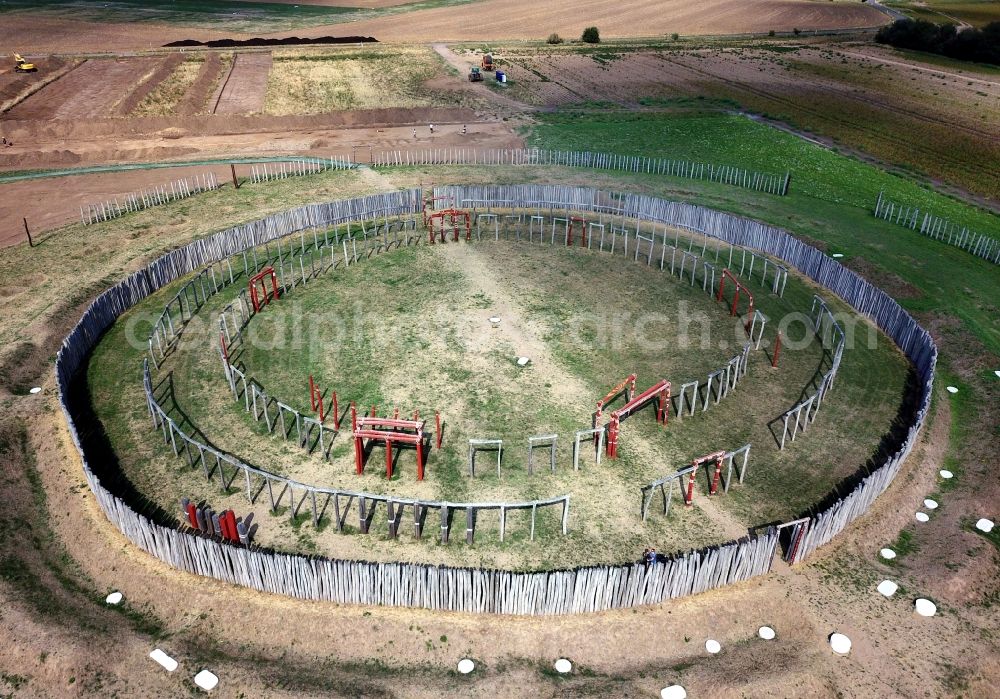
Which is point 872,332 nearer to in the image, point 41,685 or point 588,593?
point 588,593

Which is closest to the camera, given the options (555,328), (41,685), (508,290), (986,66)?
(41,685)

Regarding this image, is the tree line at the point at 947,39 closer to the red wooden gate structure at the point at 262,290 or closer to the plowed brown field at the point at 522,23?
the plowed brown field at the point at 522,23

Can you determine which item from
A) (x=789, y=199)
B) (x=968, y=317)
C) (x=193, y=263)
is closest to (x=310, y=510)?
(x=193, y=263)

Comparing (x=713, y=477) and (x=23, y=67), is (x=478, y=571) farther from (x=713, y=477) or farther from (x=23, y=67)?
(x=23, y=67)

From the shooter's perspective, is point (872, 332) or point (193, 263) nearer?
point (872, 332)

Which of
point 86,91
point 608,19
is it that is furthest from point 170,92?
point 608,19

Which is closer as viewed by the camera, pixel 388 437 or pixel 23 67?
pixel 388 437

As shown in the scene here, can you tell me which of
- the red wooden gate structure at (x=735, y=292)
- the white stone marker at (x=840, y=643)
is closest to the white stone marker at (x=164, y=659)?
the white stone marker at (x=840, y=643)
